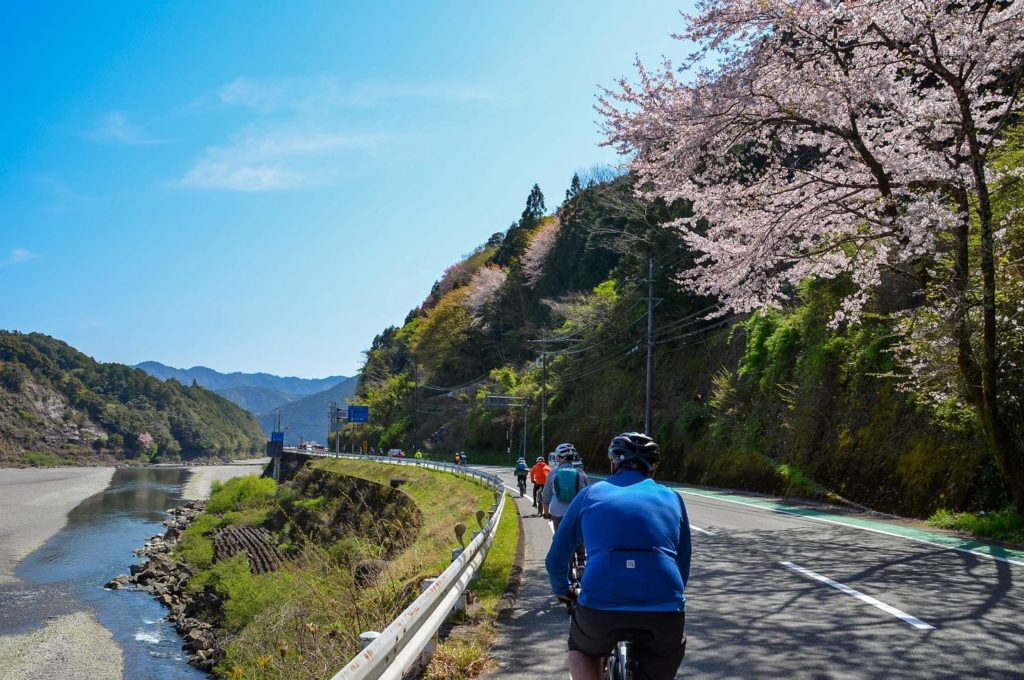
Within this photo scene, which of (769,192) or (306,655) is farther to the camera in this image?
(769,192)

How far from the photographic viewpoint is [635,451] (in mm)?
3717

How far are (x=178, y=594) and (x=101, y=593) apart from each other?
123 inches

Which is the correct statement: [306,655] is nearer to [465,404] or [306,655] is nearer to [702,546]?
A: [702,546]

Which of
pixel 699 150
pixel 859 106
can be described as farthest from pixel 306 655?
pixel 859 106

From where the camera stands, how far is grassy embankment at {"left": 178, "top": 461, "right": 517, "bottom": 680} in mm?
8102

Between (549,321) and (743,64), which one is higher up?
(549,321)

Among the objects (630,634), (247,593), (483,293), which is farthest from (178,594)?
(483,293)

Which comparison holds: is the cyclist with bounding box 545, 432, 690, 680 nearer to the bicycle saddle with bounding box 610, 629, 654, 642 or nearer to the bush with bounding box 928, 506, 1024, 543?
the bicycle saddle with bounding box 610, 629, 654, 642

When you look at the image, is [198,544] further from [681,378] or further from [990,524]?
[990,524]

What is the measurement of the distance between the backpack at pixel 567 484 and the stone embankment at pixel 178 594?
15.6 metres

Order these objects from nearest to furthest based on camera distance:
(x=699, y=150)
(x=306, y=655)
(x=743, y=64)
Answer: (x=306, y=655) < (x=743, y=64) < (x=699, y=150)

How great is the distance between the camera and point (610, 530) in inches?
131

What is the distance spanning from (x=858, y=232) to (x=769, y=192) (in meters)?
2.33

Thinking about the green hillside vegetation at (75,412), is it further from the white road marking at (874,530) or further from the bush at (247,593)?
the white road marking at (874,530)
